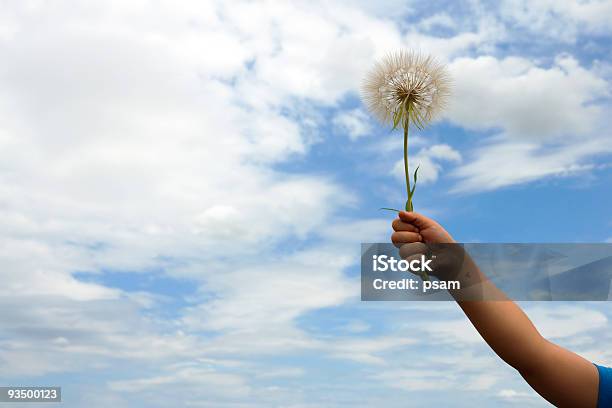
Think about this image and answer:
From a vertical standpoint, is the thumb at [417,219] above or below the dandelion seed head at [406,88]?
below

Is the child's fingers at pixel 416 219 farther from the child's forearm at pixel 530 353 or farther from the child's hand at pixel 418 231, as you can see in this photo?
the child's forearm at pixel 530 353

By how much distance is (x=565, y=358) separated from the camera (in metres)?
4.27

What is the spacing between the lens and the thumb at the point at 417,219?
4.10 metres

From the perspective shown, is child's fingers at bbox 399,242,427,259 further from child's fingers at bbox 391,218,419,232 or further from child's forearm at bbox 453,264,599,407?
child's forearm at bbox 453,264,599,407

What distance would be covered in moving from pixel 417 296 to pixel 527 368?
1.08m

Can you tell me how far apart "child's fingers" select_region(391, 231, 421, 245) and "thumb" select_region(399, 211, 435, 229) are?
3.0 inches

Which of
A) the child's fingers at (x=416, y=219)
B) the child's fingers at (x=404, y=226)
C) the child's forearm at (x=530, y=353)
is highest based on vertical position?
the child's fingers at (x=416, y=219)

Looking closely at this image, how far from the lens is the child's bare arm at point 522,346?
13.5ft

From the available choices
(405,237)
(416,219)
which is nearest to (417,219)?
(416,219)

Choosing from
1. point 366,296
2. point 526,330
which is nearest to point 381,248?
point 366,296

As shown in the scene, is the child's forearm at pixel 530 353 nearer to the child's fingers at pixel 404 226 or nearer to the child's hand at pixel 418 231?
the child's hand at pixel 418 231

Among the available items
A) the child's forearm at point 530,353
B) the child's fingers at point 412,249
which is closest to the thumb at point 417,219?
the child's fingers at point 412,249

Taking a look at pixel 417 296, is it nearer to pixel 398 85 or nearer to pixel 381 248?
pixel 381 248

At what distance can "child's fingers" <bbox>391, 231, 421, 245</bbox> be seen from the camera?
410cm
